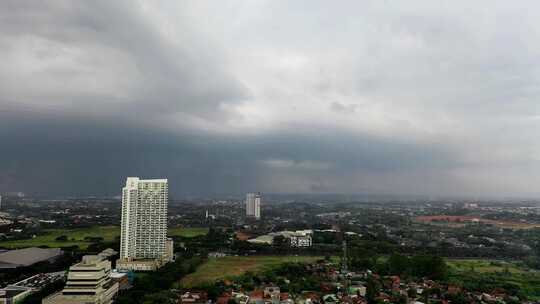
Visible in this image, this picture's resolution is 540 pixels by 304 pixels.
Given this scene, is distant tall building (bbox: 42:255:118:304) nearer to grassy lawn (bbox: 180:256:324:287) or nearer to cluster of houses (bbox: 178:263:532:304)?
cluster of houses (bbox: 178:263:532:304)

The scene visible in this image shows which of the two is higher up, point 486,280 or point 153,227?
point 153,227

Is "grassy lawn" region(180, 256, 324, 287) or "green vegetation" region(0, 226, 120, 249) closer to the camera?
"grassy lawn" region(180, 256, 324, 287)

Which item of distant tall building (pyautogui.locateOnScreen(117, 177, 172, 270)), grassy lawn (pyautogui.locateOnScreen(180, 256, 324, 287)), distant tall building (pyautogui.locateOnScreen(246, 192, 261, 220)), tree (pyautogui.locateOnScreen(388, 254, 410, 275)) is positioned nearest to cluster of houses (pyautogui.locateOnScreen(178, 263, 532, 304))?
tree (pyautogui.locateOnScreen(388, 254, 410, 275))

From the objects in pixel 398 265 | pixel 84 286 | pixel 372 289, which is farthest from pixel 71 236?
pixel 372 289

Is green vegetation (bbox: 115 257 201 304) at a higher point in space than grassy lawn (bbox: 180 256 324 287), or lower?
higher

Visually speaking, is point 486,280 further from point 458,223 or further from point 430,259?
point 458,223

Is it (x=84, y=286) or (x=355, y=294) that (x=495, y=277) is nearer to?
(x=355, y=294)

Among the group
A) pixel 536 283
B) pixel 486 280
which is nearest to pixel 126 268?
pixel 486 280
